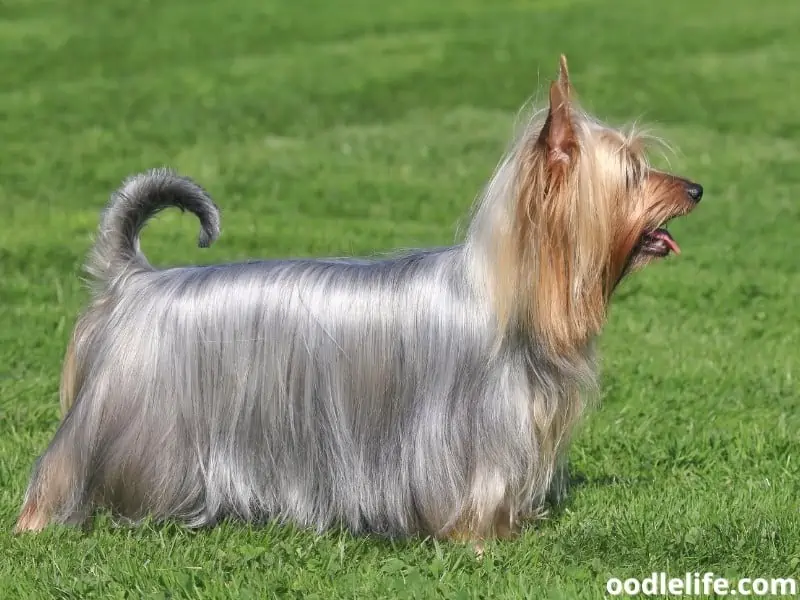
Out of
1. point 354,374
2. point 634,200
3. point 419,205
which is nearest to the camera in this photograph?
point 634,200

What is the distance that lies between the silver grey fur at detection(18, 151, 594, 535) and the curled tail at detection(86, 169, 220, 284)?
98 mm

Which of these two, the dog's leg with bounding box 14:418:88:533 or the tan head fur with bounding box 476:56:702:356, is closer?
the tan head fur with bounding box 476:56:702:356

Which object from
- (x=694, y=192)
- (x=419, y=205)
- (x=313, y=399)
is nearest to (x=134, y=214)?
(x=313, y=399)

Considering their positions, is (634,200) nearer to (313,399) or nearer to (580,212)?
(580,212)

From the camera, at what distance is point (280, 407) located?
20.1 ft

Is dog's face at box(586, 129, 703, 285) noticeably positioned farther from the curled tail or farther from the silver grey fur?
the curled tail

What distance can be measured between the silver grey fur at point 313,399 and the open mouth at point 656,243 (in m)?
0.60

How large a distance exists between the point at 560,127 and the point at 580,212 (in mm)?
380

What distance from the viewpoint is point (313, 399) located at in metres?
6.12

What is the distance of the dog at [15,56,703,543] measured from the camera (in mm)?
5801

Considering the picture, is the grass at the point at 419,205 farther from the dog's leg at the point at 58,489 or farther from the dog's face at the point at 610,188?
the dog's face at the point at 610,188

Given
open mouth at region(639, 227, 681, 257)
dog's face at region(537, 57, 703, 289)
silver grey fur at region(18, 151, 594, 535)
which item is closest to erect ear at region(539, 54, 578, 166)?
dog's face at region(537, 57, 703, 289)

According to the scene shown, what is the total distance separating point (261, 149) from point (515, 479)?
1352cm

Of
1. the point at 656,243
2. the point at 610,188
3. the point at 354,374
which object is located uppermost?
the point at 610,188
